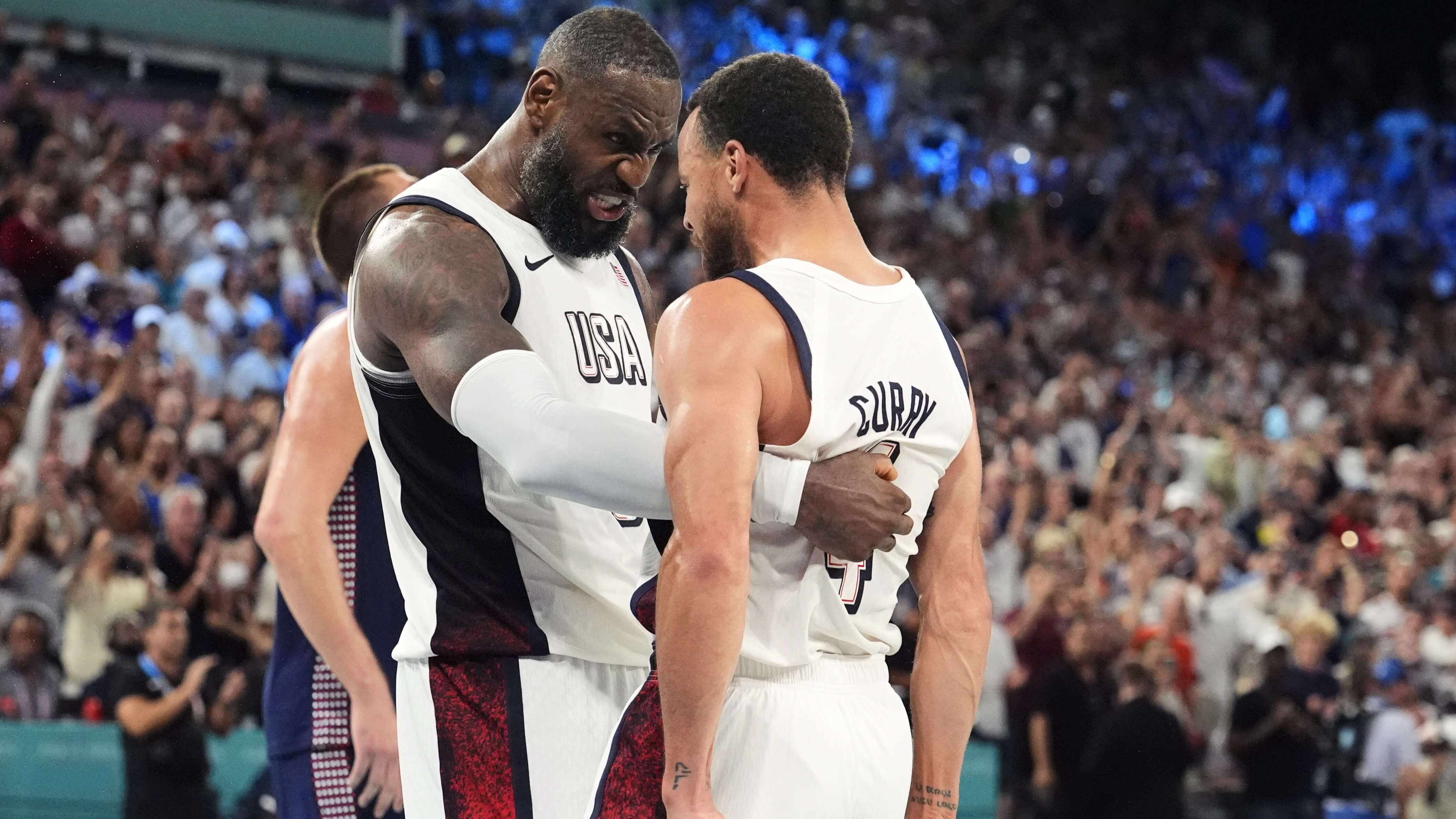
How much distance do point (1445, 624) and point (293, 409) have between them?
917cm

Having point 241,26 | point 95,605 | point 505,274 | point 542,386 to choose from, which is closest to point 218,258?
point 95,605

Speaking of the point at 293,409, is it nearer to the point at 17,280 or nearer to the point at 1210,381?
the point at 17,280

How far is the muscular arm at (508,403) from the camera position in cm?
267

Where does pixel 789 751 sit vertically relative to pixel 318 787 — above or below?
above

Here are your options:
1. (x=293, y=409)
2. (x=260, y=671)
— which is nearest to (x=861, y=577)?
(x=293, y=409)

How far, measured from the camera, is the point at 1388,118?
960 inches

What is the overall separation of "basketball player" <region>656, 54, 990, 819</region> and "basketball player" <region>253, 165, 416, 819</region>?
135 cm

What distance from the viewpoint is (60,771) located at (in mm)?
7445

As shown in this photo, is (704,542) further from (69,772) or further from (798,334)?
(69,772)

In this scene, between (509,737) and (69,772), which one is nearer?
(509,737)

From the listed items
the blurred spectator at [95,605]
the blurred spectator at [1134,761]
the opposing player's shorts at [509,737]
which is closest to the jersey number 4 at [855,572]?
the opposing player's shorts at [509,737]

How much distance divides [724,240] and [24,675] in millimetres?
6360

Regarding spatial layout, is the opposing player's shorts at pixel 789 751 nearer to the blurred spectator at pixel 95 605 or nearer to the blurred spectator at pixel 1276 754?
the blurred spectator at pixel 95 605

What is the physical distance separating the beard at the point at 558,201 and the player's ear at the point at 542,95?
39 mm
